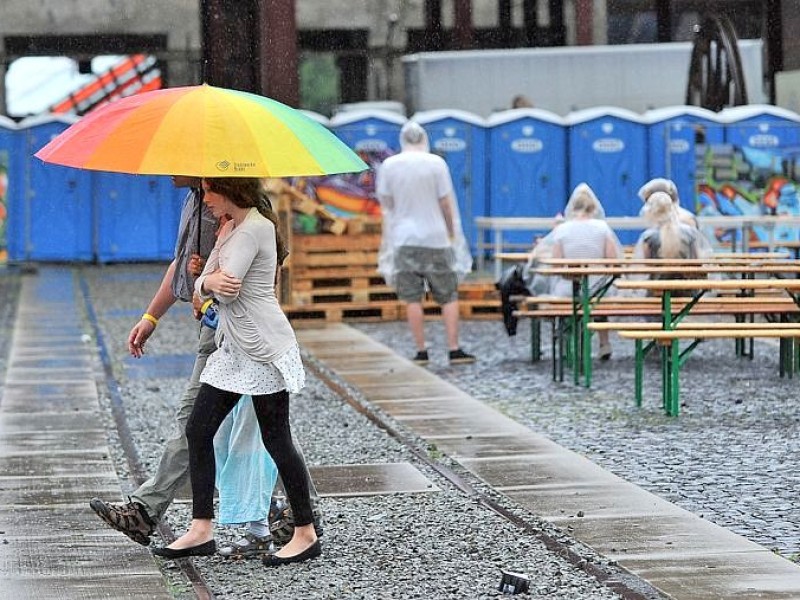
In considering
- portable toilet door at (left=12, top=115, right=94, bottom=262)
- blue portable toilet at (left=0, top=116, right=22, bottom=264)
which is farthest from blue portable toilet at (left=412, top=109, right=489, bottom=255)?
blue portable toilet at (left=0, top=116, right=22, bottom=264)

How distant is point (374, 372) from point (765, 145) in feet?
41.9

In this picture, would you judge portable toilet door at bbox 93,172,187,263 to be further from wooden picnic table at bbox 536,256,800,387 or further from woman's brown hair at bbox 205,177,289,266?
woman's brown hair at bbox 205,177,289,266

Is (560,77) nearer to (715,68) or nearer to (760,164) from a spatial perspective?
(715,68)

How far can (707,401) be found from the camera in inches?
408

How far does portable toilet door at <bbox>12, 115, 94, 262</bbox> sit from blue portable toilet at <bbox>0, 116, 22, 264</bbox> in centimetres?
12

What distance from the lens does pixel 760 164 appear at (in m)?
23.4

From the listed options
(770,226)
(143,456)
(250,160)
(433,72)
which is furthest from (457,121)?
(250,160)

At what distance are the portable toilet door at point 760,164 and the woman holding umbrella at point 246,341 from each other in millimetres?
18147

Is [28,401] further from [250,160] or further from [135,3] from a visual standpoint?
[135,3]

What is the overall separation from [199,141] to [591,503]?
8.32 ft

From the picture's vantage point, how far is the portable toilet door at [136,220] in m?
25.2

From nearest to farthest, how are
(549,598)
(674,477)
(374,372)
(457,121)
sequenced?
(549,598) → (674,477) → (374,372) → (457,121)

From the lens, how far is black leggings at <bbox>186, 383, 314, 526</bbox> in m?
5.98

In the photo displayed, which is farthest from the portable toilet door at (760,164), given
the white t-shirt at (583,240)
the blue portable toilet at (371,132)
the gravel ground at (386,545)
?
the gravel ground at (386,545)
